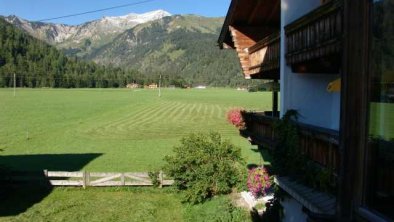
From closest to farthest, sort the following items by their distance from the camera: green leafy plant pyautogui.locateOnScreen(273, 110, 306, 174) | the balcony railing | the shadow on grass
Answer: green leafy plant pyautogui.locateOnScreen(273, 110, 306, 174) → the balcony railing → the shadow on grass

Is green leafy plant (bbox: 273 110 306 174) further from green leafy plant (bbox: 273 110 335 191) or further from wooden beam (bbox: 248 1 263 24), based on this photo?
wooden beam (bbox: 248 1 263 24)

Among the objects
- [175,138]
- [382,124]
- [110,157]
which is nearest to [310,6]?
[382,124]

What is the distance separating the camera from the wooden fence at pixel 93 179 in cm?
2223

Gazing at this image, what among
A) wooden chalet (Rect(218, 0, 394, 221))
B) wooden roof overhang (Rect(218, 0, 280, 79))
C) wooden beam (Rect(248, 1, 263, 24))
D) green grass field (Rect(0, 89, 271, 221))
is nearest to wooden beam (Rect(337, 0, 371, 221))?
wooden chalet (Rect(218, 0, 394, 221))

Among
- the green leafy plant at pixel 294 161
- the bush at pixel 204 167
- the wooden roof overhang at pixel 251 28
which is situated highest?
the wooden roof overhang at pixel 251 28

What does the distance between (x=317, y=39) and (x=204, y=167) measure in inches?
441

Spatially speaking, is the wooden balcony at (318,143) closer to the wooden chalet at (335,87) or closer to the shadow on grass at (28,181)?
the wooden chalet at (335,87)

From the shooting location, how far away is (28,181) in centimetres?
2248

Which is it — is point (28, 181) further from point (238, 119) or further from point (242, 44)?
point (242, 44)

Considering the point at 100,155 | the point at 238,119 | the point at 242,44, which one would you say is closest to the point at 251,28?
the point at 242,44

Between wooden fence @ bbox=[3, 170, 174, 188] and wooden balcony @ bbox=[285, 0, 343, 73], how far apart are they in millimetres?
12966

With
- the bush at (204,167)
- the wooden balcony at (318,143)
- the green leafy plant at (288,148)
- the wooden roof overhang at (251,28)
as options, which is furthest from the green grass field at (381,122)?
the bush at (204,167)

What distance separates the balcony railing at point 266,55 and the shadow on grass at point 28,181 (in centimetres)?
1038

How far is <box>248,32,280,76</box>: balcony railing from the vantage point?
12.4 metres
